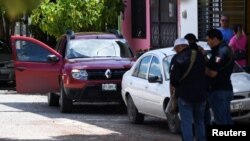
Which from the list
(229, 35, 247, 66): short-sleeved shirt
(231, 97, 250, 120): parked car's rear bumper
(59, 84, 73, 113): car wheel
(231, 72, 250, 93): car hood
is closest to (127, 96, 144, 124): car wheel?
(231, 72, 250, 93): car hood

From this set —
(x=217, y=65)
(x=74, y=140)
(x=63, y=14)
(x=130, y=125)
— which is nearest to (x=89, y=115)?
(x=130, y=125)

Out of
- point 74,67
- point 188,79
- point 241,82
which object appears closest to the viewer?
point 188,79

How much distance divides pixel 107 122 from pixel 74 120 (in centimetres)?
79

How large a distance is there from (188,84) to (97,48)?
782 centimetres

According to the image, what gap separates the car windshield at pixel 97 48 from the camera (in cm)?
1628

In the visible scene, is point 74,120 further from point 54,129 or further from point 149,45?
point 149,45

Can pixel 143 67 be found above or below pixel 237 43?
below

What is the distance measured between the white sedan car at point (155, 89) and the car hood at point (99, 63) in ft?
5.21

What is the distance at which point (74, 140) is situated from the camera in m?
11.0

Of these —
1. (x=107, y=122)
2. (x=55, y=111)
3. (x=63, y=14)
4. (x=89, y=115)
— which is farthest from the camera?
(x=63, y=14)

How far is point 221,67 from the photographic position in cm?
958

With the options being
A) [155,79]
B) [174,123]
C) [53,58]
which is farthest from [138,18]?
[174,123]

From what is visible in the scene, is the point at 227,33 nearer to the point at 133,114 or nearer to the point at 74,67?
the point at 133,114

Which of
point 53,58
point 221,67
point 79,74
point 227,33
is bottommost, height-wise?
point 79,74
